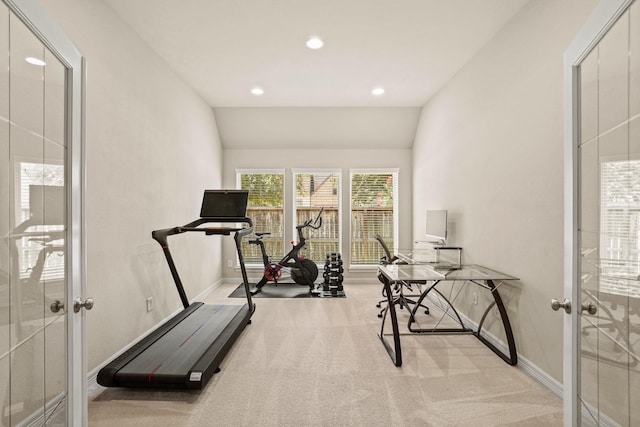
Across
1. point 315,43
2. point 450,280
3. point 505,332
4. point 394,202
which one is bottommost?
point 505,332

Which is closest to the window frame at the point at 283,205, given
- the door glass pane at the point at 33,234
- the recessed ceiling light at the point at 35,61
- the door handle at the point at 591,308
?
the door glass pane at the point at 33,234

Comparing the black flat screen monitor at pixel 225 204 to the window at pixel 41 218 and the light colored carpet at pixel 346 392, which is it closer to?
the light colored carpet at pixel 346 392

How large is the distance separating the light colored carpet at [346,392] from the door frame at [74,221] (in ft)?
2.60

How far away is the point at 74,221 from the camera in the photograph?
1.26 metres

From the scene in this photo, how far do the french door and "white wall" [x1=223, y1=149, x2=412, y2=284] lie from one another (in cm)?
442

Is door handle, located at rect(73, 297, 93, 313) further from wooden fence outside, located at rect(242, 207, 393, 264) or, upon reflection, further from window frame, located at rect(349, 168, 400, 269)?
window frame, located at rect(349, 168, 400, 269)

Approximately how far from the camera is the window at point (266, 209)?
5.80 metres

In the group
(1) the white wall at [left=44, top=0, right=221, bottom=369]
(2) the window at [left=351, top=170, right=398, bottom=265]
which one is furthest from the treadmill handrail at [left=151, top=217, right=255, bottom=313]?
(2) the window at [left=351, top=170, right=398, bottom=265]

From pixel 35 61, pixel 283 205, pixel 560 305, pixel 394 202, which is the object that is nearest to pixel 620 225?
pixel 560 305

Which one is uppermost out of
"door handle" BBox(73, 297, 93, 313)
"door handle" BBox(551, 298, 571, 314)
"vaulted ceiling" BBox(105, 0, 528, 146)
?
"vaulted ceiling" BBox(105, 0, 528, 146)

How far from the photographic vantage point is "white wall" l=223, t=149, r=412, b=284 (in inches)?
223

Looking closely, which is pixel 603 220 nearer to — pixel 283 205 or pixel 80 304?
pixel 80 304

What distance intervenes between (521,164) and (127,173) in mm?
3408

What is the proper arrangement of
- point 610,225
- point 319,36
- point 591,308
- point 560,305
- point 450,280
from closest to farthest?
1. point 610,225
2. point 591,308
3. point 560,305
4. point 450,280
5. point 319,36
